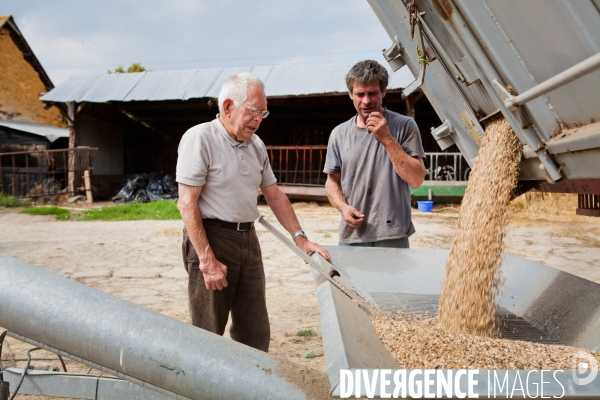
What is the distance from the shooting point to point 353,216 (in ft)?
9.68

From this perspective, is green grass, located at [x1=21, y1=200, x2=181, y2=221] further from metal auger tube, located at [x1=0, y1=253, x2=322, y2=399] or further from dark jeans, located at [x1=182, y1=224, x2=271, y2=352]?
metal auger tube, located at [x1=0, y1=253, x2=322, y2=399]

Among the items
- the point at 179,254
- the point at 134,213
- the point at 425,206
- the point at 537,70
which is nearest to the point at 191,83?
the point at 134,213

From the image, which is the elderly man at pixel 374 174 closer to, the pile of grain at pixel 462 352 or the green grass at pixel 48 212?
the pile of grain at pixel 462 352

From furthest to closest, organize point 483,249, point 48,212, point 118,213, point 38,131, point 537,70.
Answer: point 38,131 → point 48,212 → point 118,213 → point 483,249 → point 537,70

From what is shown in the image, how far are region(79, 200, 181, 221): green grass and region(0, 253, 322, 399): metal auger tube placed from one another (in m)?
9.16

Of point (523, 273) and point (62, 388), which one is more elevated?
point (523, 273)

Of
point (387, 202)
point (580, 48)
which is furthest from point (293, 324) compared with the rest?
point (580, 48)

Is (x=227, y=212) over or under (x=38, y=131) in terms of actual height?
under

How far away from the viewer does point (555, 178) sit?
6.31 feet

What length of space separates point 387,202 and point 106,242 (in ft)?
18.4

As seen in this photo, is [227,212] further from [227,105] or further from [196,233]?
[227,105]

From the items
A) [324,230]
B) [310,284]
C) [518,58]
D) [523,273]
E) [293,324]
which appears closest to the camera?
[518,58]

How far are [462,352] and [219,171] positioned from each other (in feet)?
4.41

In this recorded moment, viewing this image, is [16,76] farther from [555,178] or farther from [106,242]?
[555,178]
